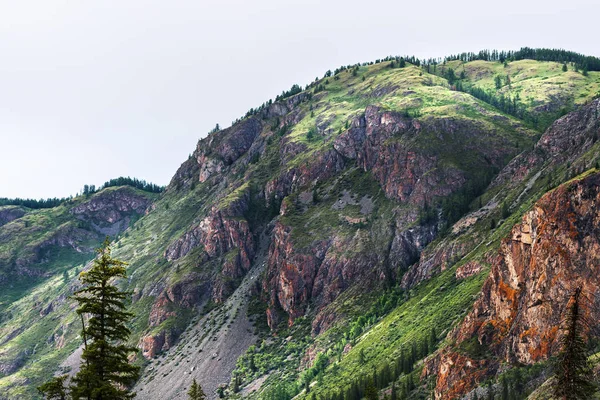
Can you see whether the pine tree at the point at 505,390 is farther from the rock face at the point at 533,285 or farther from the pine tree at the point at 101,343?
the pine tree at the point at 101,343

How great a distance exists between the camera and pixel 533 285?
148m

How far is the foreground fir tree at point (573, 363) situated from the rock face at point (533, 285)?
345ft

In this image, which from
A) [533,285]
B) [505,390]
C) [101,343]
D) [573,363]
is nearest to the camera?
[573,363]

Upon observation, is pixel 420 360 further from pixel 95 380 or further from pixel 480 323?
pixel 95 380

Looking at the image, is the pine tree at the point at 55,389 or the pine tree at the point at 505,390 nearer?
the pine tree at the point at 55,389

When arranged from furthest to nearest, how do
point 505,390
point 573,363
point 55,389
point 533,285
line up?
point 533,285 → point 505,390 → point 55,389 → point 573,363

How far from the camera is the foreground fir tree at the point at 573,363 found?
34463 mm

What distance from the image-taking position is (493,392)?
134 metres

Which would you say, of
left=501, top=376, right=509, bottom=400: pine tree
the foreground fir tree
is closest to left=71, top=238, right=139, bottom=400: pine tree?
the foreground fir tree

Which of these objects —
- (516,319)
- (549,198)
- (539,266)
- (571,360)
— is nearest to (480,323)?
(516,319)

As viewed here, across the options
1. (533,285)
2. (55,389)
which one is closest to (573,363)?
(55,389)

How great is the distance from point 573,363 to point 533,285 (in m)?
121

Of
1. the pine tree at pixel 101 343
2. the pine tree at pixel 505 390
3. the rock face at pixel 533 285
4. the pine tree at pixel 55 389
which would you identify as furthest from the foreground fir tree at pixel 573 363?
the rock face at pixel 533 285

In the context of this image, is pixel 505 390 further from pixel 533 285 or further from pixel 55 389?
pixel 55 389
